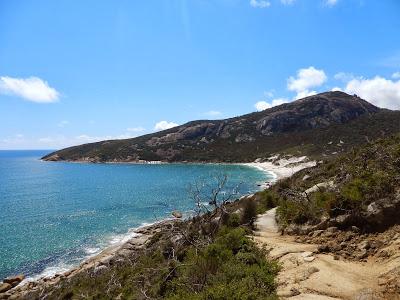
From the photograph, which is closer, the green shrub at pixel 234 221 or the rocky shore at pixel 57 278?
the green shrub at pixel 234 221

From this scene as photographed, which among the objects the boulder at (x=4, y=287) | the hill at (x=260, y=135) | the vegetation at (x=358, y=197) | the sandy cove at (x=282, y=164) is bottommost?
the boulder at (x=4, y=287)

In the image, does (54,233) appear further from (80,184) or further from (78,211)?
(80,184)

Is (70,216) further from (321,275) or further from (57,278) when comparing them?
(321,275)

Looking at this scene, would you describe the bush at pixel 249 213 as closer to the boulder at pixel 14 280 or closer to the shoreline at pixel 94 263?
the shoreline at pixel 94 263

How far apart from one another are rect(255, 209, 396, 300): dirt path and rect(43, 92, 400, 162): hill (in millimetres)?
111163

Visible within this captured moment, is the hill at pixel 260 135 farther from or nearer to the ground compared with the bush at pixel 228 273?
farther from the ground

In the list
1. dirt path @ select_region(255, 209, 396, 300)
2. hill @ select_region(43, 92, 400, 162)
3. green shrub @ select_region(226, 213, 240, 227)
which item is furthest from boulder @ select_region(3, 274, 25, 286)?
hill @ select_region(43, 92, 400, 162)

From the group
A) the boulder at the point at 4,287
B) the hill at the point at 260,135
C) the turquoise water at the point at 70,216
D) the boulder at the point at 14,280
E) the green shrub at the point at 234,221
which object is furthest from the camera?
the hill at the point at 260,135

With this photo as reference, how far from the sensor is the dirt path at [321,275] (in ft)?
29.4

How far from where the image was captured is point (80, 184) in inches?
3442

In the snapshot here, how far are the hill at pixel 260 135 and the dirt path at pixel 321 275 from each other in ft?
365

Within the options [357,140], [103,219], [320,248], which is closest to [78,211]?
[103,219]

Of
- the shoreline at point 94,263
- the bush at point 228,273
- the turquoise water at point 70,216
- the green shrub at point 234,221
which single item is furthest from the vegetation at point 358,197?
the turquoise water at point 70,216

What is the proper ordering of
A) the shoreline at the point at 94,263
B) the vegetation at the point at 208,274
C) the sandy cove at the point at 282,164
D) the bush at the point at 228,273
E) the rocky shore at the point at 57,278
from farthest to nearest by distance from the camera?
the sandy cove at the point at 282,164, the shoreline at the point at 94,263, the rocky shore at the point at 57,278, the vegetation at the point at 208,274, the bush at the point at 228,273
